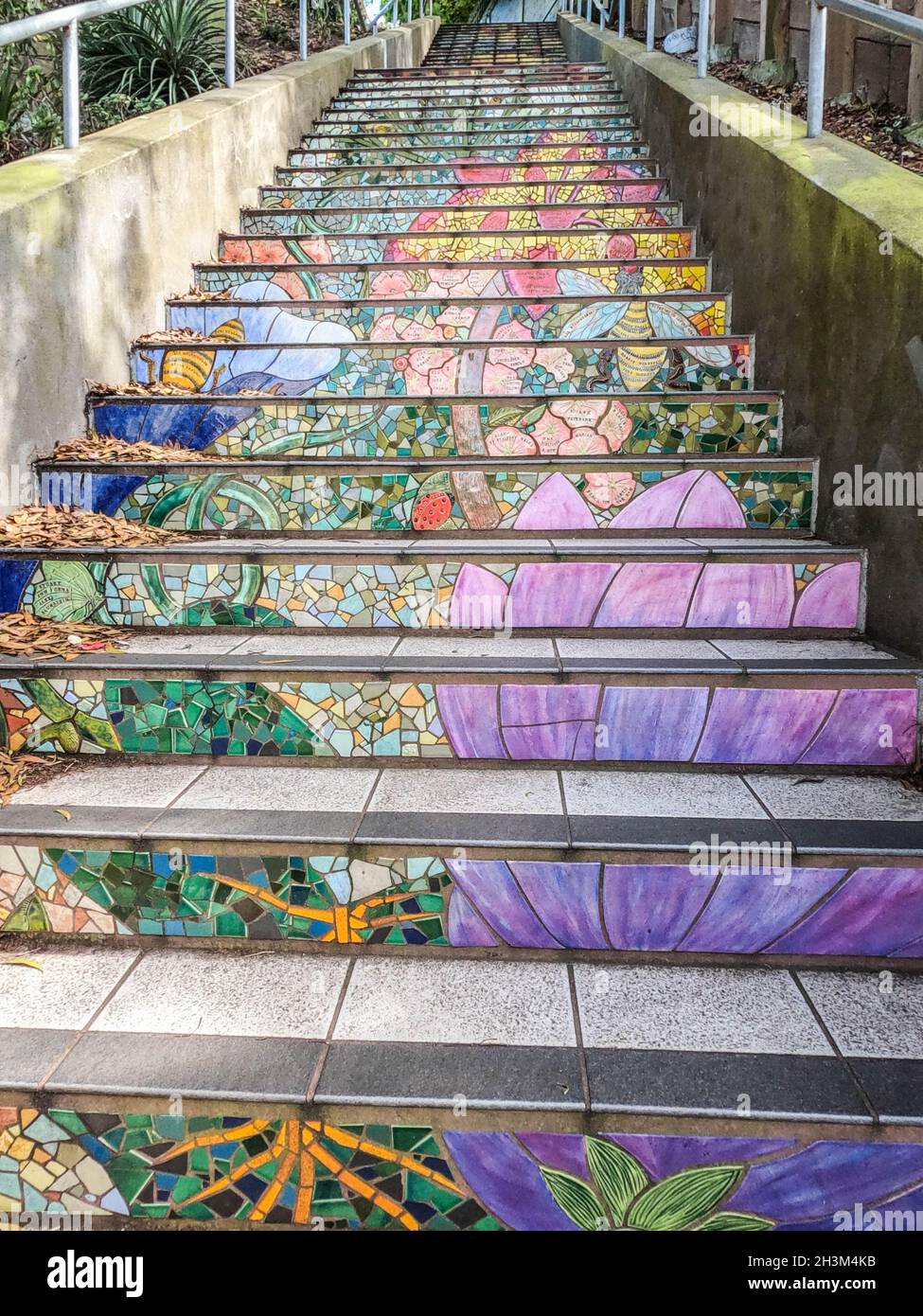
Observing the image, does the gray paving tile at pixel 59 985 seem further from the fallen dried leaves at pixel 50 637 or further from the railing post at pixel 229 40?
the railing post at pixel 229 40

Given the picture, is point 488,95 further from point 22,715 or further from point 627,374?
point 22,715

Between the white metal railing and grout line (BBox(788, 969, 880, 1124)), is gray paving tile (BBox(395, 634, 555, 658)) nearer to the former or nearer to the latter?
grout line (BBox(788, 969, 880, 1124))

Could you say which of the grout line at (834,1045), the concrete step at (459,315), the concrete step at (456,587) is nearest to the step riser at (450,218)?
the concrete step at (459,315)

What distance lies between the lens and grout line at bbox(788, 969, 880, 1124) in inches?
57.9

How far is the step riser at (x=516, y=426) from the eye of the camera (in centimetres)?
298

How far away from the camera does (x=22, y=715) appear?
2.25 m

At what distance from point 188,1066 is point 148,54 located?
5977 mm

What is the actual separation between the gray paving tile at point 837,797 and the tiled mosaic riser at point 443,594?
501 millimetres

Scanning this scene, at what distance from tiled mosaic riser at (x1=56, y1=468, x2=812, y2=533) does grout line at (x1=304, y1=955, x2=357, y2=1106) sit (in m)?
1.36

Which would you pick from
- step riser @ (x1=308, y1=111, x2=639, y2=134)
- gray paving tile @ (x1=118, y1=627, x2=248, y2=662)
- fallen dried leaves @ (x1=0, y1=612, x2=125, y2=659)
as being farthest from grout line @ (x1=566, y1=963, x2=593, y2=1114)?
step riser @ (x1=308, y1=111, x2=639, y2=134)

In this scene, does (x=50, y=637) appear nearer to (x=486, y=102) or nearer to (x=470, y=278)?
(x=470, y=278)

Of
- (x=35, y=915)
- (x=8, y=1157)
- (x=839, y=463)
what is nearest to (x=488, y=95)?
(x=839, y=463)

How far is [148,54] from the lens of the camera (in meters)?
5.68

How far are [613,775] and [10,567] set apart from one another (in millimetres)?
1589
